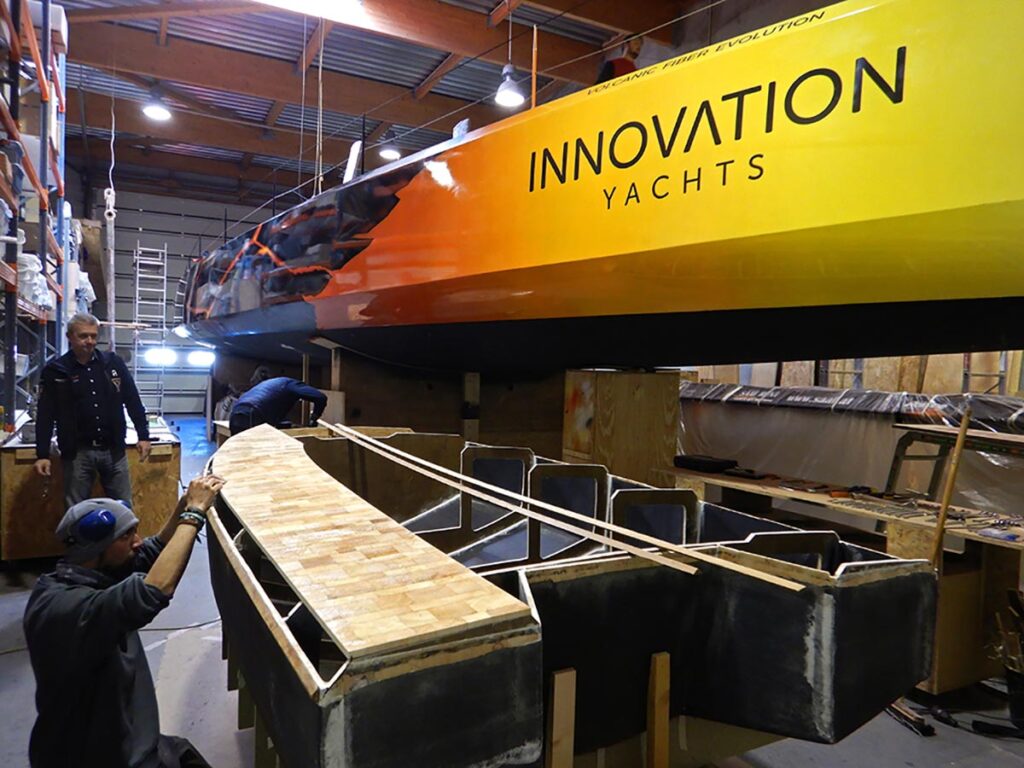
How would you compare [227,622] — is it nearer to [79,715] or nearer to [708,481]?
[79,715]

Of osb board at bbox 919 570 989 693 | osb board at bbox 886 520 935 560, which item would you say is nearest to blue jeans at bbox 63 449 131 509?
osb board at bbox 886 520 935 560

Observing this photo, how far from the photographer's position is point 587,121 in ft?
6.93

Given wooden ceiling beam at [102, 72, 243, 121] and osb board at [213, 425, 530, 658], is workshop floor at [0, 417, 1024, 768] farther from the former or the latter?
wooden ceiling beam at [102, 72, 243, 121]

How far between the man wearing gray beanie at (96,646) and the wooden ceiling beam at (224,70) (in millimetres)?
5283

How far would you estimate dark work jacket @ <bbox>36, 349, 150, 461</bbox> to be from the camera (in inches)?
131

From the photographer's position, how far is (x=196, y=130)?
896cm

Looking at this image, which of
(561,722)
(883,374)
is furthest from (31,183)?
(883,374)

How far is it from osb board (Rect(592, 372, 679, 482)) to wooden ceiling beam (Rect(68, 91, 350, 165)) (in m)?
7.59

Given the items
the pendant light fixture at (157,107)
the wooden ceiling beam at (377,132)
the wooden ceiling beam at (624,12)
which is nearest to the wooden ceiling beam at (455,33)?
the wooden ceiling beam at (624,12)

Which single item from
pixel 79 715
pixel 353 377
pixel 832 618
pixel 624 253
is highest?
pixel 624 253

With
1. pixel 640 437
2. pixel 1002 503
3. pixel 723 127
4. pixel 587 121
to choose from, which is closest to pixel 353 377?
pixel 640 437

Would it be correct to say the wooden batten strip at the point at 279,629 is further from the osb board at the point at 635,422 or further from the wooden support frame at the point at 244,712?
the osb board at the point at 635,422

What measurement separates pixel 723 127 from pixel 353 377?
3109mm

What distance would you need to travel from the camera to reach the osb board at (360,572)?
0.90 meters
